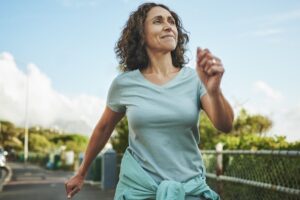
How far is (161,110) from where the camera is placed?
2.50 metres

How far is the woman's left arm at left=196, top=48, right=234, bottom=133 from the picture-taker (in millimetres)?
2002

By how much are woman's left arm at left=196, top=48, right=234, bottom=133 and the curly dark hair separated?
44 centimetres

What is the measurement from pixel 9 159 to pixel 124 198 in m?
95.0

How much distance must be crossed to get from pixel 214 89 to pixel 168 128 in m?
0.42

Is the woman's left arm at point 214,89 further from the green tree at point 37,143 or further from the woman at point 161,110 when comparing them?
the green tree at point 37,143

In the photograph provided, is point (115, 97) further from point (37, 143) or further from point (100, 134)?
point (37, 143)

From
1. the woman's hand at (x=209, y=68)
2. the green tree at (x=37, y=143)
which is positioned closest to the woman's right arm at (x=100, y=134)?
the woman's hand at (x=209, y=68)

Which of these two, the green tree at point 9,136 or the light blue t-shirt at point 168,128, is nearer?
the light blue t-shirt at point 168,128

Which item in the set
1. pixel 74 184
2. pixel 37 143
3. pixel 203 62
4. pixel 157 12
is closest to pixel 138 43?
pixel 157 12

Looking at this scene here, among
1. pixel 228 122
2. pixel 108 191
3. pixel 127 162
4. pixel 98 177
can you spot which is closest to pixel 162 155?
pixel 127 162

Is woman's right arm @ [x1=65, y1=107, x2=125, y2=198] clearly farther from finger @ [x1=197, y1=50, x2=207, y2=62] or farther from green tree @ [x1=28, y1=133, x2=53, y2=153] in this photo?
green tree @ [x1=28, y1=133, x2=53, y2=153]

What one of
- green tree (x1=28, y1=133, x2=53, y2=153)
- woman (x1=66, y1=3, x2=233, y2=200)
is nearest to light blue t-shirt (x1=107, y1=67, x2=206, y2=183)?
woman (x1=66, y1=3, x2=233, y2=200)

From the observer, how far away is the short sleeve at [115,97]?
275cm

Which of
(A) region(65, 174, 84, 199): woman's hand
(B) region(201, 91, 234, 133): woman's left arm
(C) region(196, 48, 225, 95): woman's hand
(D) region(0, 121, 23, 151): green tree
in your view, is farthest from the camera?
(D) region(0, 121, 23, 151): green tree
